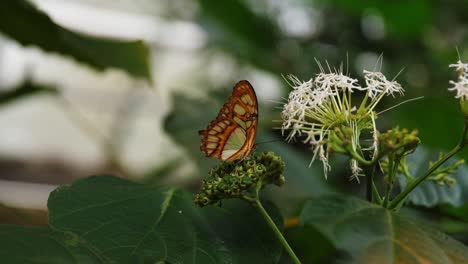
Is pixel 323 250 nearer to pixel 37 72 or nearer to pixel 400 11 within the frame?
pixel 400 11

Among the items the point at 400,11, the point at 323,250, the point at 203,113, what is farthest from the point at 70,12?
the point at 323,250

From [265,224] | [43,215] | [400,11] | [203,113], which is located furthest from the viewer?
[400,11]

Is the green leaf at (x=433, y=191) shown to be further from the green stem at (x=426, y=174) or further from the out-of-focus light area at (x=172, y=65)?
the out-of-focus light area at (x=172, y=65)

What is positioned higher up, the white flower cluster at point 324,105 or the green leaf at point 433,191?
the white flower cluster at point 324,105

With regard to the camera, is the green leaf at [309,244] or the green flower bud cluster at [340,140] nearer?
the green flower bud cluster at [340,140]

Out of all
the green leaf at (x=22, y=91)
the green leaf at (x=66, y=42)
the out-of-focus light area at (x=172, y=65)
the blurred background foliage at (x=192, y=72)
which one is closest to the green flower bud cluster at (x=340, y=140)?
the blurred background foliage at (x=192, y=72)

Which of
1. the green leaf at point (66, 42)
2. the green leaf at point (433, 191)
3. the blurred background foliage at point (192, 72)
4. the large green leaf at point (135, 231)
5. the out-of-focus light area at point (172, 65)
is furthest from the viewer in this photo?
the out-of-focus light area at point (172, 65)

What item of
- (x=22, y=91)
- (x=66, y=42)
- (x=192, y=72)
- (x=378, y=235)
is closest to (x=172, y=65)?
(x=192, y=72)
